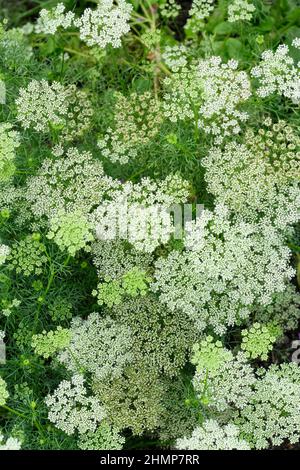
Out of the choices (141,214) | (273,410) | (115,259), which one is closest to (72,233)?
(141,214)

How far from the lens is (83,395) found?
5.91m

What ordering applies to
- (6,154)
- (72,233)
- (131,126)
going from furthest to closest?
(131,126) < (6,154) < (72,233)

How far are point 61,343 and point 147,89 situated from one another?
2688 millimetres

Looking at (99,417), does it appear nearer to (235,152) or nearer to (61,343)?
(61,343)

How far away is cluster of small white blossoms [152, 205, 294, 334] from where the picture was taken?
556 cm

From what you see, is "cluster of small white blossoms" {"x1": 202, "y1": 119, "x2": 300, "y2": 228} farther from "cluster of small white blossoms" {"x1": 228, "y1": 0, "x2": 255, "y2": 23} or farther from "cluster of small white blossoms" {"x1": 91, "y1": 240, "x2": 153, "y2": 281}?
"cluster of small white blossoms" {"x1": 228, "y1": 0, "x2": 255, "y2": 23}

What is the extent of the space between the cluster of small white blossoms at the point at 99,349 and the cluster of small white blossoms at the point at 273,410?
3.52ft

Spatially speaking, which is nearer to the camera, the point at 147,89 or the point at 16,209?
the point at 16,209

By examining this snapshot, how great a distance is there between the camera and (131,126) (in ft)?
19.2

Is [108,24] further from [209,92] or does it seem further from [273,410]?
[273,410]

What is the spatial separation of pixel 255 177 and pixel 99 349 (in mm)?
1906

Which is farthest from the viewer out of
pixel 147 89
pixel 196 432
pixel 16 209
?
pixel 147 89

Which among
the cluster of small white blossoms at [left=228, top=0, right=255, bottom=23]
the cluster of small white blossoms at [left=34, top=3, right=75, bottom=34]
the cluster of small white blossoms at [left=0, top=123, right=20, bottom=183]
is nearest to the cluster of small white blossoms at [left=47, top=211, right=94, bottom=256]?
the cluster of small white blossoms at [left=0, top=123, right=20, bottom=183]
